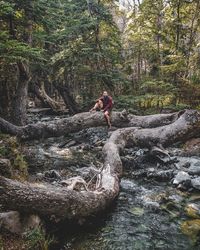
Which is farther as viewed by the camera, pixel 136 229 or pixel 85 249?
pixel 136 229

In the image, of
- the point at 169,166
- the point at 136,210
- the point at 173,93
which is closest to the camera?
the point at 136,210

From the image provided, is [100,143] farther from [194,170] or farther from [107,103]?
[194,170]

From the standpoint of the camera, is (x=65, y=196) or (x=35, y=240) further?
(x=65, y=196)

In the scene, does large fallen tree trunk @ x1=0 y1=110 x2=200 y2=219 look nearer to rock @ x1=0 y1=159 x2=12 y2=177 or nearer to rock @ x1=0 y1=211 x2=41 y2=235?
rock @ x1=0 y1=211 x2=41 y2=235

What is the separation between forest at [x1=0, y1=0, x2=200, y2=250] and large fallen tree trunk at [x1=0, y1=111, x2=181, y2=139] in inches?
1.7

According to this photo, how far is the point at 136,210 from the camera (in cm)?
667

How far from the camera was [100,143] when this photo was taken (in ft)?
43.1

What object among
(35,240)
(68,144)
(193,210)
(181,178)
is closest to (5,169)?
(35,240)

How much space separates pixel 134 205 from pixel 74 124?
6.14 meters

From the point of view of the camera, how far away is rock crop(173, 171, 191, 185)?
8.09 metres

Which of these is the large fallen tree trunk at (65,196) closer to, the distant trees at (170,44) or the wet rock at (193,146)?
the wet rock at (193,146)

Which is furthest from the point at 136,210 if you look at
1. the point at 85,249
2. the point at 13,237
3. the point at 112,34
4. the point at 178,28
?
the point at 112,34

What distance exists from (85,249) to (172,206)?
2.62 m

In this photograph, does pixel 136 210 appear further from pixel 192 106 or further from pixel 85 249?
pixel 192 106
